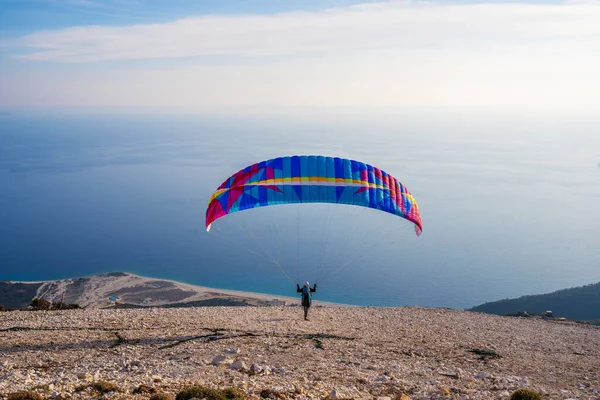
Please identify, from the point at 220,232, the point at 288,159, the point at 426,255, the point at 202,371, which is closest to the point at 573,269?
the point at 426,255

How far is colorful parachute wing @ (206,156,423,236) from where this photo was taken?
17609 mm

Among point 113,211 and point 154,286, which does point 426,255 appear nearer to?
point 154,286

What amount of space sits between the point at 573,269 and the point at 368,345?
53.1 m

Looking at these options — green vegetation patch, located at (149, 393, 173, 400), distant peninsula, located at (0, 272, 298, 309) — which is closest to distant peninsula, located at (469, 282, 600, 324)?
distant peninsula, located at (0, 272, 298, 309)

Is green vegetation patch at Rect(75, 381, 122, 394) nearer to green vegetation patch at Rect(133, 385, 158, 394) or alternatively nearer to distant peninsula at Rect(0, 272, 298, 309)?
green vegetation patch at Rect(133, 385, 158, 394)

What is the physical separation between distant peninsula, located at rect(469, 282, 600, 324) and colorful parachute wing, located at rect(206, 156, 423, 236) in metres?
22.0

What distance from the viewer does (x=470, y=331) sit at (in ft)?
60.3

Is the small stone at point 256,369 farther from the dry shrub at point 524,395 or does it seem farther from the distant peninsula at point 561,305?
the distant peninsula at point 561,305

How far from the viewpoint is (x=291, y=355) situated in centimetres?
1252

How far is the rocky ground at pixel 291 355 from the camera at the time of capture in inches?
391

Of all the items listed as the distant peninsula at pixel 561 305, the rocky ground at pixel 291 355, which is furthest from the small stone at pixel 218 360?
the distant peninsula at pixel 561 305

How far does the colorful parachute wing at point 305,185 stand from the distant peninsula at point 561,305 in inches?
865

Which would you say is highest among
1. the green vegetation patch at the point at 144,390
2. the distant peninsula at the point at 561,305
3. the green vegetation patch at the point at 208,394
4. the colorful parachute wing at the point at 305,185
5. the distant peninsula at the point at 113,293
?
the colorful parachute wing at the point at 305,185

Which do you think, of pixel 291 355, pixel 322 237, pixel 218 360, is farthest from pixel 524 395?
pixel 322 237
